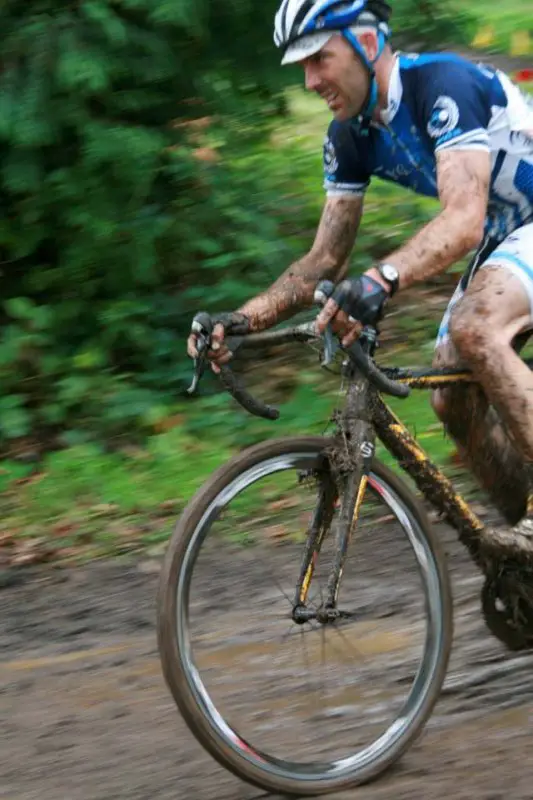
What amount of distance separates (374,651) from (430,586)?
31cm

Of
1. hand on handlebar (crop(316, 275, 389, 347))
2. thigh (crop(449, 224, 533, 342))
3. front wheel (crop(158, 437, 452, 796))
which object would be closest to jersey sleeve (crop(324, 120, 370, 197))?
thigh (crop(449, 224, 533, 342))

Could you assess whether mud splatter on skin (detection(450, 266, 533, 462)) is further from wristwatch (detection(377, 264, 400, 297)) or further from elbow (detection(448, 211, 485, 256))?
wristwatch (detection(377, 264, 400, 297))

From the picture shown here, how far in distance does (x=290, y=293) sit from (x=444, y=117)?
0.76 meters

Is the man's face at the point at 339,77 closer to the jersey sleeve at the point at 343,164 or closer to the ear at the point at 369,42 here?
the ear at the point at 369,42

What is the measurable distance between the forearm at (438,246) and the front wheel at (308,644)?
528 millimetres

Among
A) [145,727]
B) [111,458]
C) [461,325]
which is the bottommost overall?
[111,458]

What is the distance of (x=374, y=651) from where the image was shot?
3975 millimetres

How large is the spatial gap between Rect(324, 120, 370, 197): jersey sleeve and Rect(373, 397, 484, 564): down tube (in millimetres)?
762

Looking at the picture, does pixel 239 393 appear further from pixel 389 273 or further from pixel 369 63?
Result: pixel 369 63

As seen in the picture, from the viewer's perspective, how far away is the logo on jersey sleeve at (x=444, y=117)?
3619 mm

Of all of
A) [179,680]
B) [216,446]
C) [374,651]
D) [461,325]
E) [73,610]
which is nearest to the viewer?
Result: [179,680]

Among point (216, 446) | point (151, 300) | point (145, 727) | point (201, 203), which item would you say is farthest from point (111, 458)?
point (145, 727)

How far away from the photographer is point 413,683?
3814 mm

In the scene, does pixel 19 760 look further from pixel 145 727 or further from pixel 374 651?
pixel 374 651
